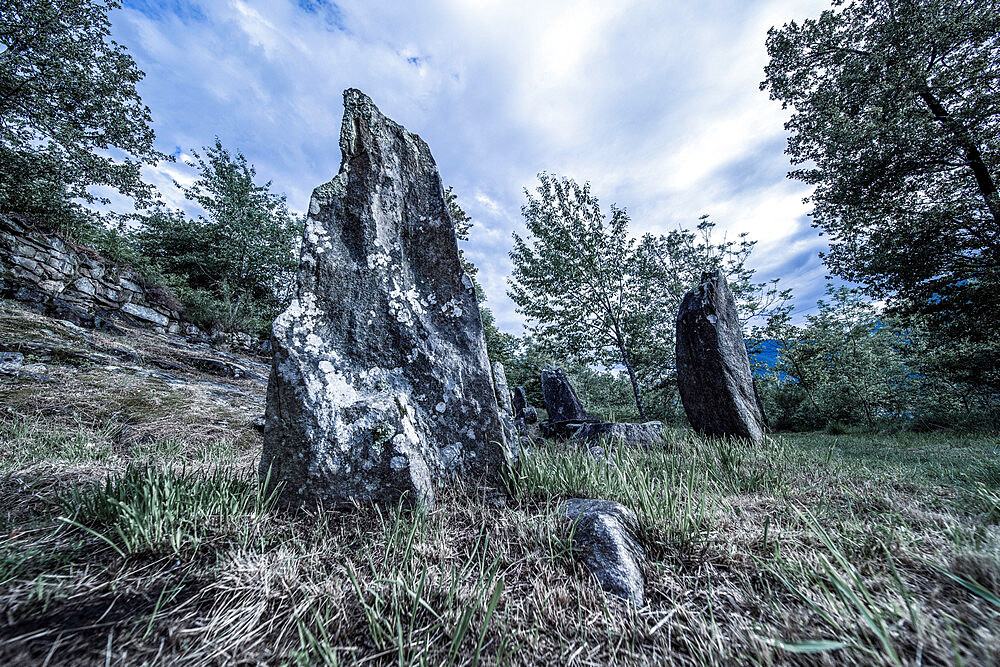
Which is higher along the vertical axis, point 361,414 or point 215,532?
point 361,414

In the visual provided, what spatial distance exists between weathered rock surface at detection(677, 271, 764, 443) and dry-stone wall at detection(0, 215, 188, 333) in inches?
470

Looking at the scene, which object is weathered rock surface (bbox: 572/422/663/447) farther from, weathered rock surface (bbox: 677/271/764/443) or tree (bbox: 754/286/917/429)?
tree (bbox: 754/286/917/429)

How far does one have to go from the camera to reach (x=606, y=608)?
1.30 meters

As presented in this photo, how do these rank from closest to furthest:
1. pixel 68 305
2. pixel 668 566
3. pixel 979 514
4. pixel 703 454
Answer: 1. pixel 668 566
2. pixel 979 514
3. pixel 703 454
4. pixel 68 305

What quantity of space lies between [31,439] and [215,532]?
261 cm

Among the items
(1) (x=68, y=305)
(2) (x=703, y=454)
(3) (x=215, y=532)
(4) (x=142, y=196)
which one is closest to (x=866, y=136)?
(2) (x=703, y=454)

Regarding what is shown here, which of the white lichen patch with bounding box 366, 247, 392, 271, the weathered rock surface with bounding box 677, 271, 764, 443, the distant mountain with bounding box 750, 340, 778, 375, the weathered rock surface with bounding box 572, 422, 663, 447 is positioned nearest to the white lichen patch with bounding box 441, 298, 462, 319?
the white lichen patch with bounding box 366, 247, 392, 271

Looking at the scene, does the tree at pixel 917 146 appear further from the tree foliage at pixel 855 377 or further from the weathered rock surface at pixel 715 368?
the weathered rock surface at pixel 715 368

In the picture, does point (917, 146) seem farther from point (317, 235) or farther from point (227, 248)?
point (227, 248)

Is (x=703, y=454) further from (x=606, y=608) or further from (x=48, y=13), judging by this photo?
(x=48, y=13)

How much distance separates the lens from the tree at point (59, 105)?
7.84 metres

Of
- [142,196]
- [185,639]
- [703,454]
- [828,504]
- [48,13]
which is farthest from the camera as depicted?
[142,196]

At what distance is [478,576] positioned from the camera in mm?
1547

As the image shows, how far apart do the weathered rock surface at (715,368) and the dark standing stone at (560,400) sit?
106 inches
